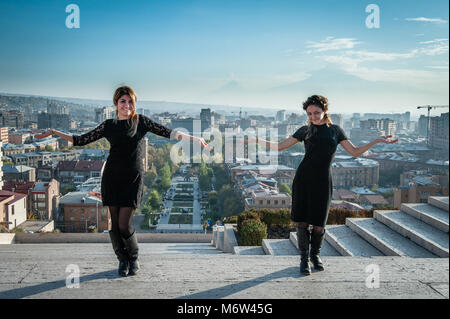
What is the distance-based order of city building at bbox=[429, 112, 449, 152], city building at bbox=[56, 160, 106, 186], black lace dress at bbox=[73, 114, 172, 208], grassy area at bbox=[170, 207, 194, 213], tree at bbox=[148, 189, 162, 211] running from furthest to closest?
grassy area at bbox=[170, 207, 194, 213] < tree at bbox=[148, 189, 162, 211] < city building at bbox=[56, 160, 106, 186] < city building at bbox=[429, 112, 449, 152] < black lace dress at bbox=[73, 114, 172, 208]

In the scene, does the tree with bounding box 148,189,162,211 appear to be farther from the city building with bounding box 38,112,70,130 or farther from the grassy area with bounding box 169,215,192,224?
the city building with bounding box 38,112,70,130

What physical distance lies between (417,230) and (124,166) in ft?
7.61

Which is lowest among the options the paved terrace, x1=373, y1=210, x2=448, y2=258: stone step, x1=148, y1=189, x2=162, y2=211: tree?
x1=148, y1=189, x2=162, y2=211: tree

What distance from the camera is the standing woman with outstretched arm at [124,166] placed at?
1.88 metres

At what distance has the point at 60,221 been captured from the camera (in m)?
10.7

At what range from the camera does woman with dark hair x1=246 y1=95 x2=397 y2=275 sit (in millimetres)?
1992

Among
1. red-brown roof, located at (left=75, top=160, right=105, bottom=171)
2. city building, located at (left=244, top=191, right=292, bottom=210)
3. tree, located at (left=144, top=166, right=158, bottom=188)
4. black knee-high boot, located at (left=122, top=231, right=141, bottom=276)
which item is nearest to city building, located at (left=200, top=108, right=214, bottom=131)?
tree, located at (left=144, top=166, right=158, bottom=188)

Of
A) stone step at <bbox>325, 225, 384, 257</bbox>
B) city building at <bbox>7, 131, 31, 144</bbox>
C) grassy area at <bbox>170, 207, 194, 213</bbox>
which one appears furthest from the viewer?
grassy area at <bbox>170, 207, 194, 213</bbox>

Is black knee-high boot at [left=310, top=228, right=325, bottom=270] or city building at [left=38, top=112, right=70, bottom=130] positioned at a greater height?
city building at [left=38, top=112, right=70, bottom=130]

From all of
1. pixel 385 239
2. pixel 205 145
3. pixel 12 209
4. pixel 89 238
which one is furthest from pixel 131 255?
pixel 12 209

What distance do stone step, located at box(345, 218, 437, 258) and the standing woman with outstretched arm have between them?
168 centimetres

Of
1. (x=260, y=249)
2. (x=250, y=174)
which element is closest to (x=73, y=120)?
(x=250, y=174)
